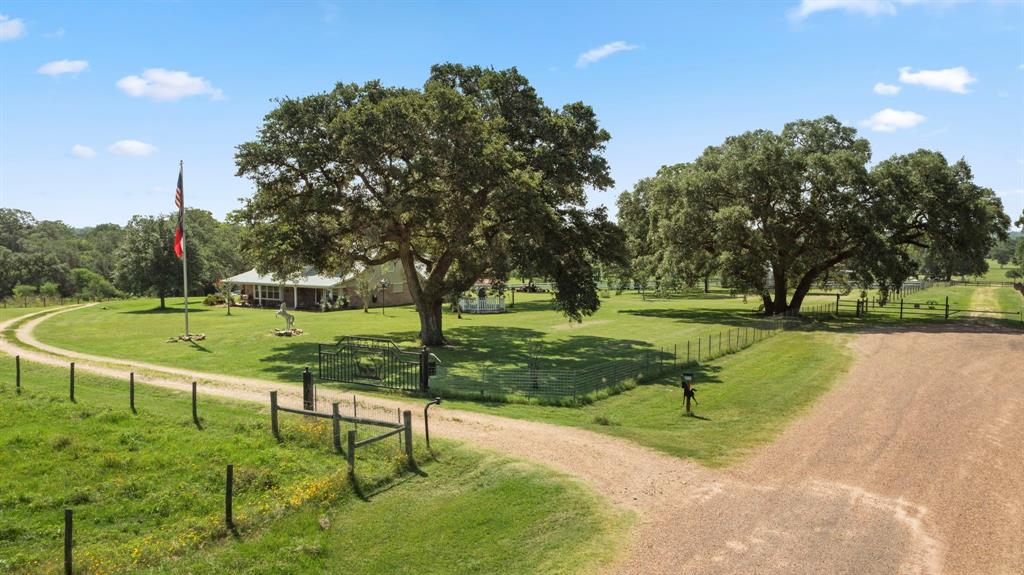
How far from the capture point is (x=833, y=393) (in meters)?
25.9

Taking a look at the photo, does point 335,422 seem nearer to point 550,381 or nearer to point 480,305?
A: point 550,381

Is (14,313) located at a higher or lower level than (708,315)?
higher

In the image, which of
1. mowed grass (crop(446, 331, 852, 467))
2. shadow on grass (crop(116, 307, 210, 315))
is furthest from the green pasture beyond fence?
shadow on grass (crop(116, 307, 210, 315))

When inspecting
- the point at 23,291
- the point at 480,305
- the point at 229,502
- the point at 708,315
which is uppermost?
the point at 23,291

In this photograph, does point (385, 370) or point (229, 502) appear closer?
point (229, 502)

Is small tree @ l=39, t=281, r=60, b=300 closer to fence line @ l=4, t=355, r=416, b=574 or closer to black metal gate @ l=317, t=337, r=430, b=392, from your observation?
fence line @ l=4, t=355, r=416, b=574

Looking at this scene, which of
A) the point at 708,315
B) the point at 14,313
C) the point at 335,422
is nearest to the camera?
the point at 335,422

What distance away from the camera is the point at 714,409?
2316 cm

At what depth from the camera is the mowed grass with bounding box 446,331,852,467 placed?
18.7m

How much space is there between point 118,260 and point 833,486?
75023mm

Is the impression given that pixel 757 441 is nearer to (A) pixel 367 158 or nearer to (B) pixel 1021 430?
(B) pixel 1021 430

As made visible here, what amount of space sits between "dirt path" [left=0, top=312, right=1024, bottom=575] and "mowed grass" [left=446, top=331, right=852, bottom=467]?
30.8 inches

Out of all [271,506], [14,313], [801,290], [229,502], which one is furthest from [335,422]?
[14,313]

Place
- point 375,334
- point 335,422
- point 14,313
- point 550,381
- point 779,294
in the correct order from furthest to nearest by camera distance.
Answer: point 779,294
point 14,313
point 375,334
point 550,381
point 335,422
